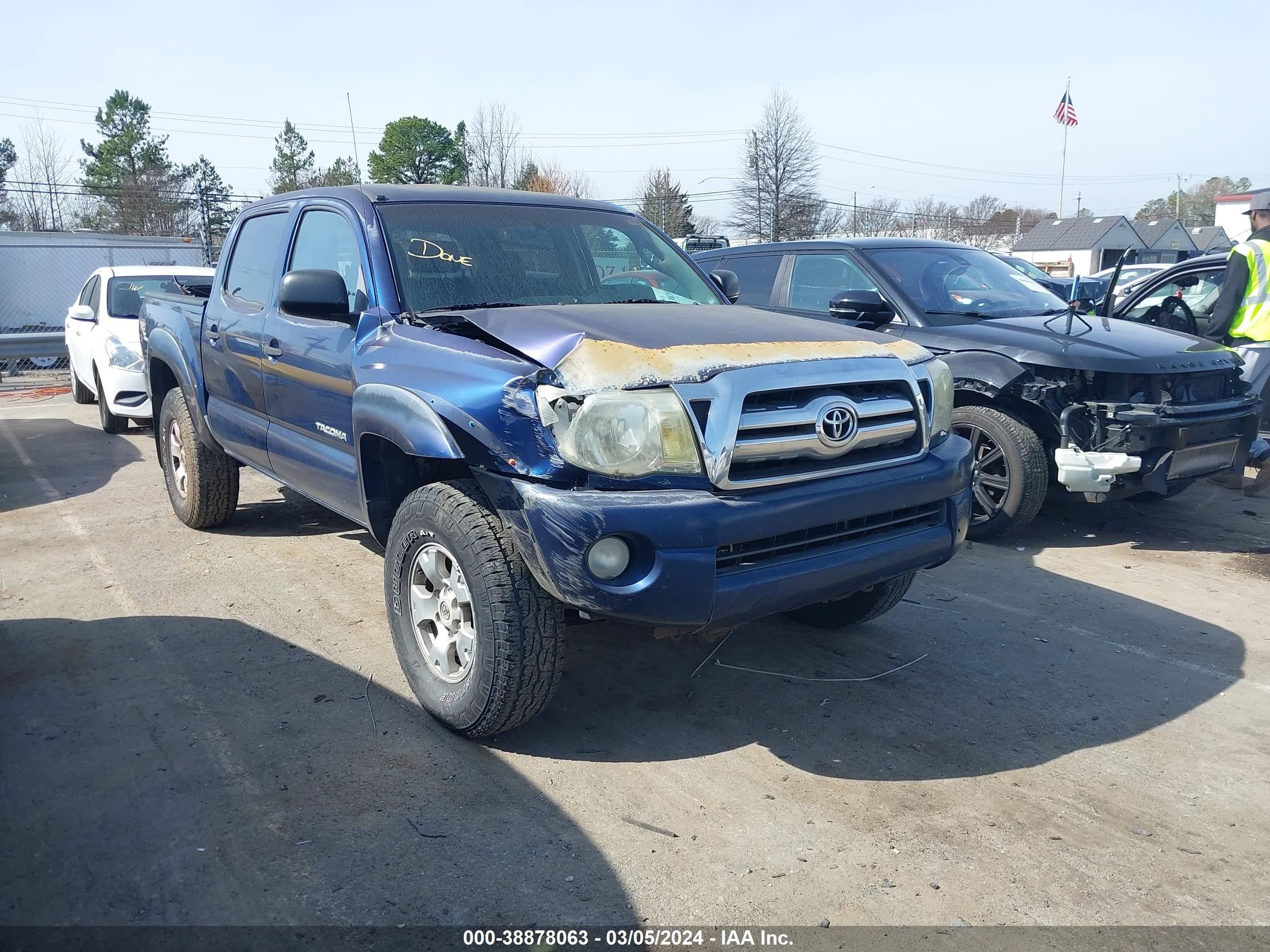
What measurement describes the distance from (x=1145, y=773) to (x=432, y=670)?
2.52 meters

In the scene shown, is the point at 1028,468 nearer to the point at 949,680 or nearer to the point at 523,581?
the point at 949,680

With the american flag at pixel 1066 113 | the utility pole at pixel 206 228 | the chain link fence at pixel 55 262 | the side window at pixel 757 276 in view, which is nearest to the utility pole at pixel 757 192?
the american flag at pixel 1066 113

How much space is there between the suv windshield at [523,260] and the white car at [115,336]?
5551 millimetres

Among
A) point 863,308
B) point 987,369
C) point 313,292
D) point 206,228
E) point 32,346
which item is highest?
point 206,228

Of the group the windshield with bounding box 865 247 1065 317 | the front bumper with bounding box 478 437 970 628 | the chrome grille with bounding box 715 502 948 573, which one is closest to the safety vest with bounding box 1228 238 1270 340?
the windshield with bounding box 865 247 1065 317

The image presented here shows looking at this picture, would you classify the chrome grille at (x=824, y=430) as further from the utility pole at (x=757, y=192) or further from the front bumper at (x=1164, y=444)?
the utility pole at (x=757, y=192)

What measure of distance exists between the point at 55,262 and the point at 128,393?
718 inches

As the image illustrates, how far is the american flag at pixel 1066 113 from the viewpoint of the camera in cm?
3666

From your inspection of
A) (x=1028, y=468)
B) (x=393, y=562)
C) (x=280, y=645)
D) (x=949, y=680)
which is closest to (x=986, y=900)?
(x=949, y=680)

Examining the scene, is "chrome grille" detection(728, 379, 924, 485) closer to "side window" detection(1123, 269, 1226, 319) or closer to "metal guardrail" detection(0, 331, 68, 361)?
"side window" detection(1123, 269, 1226, 319)

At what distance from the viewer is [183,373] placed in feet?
19.0

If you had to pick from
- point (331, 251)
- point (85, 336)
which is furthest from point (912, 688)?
point (85, 336)

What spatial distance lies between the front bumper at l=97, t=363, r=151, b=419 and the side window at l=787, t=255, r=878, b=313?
6375 millimetres

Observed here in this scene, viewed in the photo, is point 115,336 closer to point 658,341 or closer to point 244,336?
point 244,336
